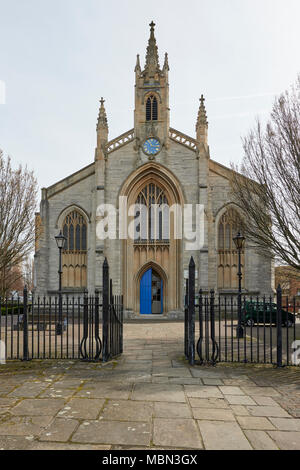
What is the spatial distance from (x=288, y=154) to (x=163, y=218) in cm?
1411

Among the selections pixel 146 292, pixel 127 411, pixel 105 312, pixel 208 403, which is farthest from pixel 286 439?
pixel 146 292

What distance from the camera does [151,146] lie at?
82.6 ft

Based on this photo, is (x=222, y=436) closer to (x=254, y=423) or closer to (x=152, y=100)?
(x=254, y=423)

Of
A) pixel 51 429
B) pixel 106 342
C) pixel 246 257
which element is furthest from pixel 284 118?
pixel 246 257

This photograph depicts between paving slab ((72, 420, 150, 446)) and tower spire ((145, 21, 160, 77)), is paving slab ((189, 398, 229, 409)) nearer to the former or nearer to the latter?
paving slab ((72, 420, 150, 446))

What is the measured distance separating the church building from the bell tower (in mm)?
70

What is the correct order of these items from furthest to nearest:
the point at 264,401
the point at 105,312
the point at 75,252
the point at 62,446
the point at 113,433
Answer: the point at 75,252
the point at 105,312
the point at 264,401
the point at 113,433
the point at 62,446

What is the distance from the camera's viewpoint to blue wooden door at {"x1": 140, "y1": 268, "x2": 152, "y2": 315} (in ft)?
83.8

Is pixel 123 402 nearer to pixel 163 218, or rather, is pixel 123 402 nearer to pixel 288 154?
pixel 288 154

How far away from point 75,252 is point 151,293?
6010mm

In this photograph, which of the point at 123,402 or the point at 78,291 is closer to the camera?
the point at 123,402

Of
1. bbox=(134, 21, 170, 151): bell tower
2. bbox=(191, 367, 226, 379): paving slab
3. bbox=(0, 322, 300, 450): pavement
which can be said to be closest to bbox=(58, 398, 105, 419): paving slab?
bbox=(0, 322, 300, 450): pavement

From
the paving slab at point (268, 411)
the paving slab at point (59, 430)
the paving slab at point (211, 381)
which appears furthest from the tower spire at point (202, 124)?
the paving slab at point (59, 430)
